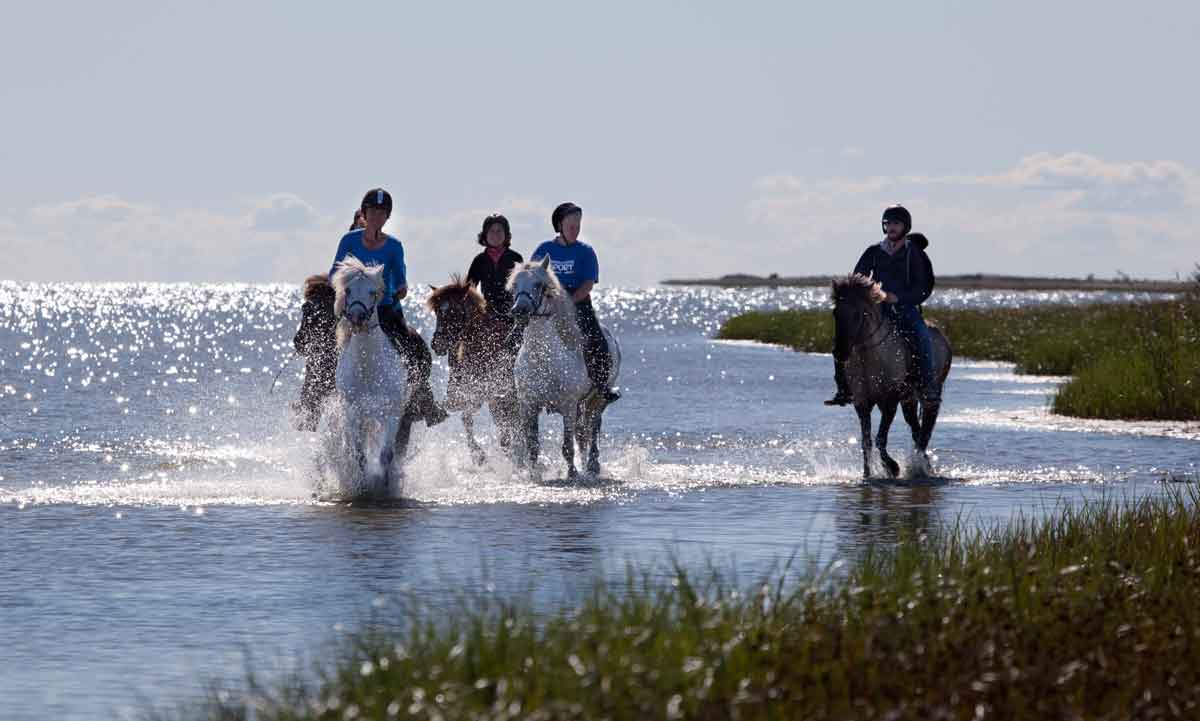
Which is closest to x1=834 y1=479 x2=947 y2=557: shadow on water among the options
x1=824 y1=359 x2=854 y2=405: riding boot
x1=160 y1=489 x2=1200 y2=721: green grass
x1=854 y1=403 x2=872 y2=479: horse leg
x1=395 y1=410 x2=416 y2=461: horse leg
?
x1=854 y1=403 x2=872 y2=479: horse leg

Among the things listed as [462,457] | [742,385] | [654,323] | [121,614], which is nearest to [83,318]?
[654,323]

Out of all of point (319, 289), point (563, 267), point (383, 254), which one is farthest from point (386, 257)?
point (563, 267)

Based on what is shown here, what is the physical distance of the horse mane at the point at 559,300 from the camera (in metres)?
16.7

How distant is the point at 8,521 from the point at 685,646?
30.2 feet

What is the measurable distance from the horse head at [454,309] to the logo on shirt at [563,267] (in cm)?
108

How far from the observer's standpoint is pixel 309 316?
634 inches

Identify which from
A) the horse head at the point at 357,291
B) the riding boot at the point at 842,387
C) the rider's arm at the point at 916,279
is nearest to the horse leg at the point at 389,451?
the horse head at the point at 357,291

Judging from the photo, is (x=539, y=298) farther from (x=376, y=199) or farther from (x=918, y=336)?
(x=918, y=336)

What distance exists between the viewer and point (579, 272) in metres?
17.5

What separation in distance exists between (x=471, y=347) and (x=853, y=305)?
3.72 metres

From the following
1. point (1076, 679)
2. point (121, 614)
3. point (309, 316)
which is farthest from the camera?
point (309, 316)

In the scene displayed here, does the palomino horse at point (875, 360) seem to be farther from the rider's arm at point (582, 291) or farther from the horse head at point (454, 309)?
the horse head at point (454, 309)

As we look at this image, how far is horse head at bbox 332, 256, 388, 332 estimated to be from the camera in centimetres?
1476

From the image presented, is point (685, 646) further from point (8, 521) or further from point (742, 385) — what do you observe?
point (742, 385)
